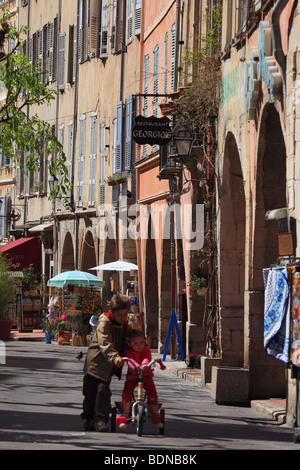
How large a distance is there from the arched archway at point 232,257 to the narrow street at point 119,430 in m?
0.90

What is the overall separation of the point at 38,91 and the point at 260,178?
25.6 ft

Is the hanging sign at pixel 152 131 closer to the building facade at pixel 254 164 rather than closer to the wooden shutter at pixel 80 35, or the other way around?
the building facade at pixel 254 164

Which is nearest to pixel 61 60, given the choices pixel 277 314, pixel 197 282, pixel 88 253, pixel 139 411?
pixel 88 253

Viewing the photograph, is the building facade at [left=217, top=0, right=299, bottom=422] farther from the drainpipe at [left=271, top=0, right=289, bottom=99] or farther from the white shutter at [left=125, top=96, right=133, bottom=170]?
the white shutter at [left=125, top=96, right=133, bottom=170]

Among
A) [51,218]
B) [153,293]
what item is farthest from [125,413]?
[51,218]

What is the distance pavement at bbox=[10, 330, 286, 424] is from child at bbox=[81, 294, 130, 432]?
3018mm

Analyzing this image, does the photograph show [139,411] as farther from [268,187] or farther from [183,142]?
[183,142]

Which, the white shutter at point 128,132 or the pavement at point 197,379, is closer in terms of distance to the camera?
the pavement at point 197,379

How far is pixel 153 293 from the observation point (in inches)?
1205

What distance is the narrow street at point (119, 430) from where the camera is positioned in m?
10.3

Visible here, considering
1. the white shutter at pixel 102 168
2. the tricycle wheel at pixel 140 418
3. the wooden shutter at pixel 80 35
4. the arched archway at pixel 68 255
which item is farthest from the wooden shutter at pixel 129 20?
the tricycle wheel at pixel 140 418

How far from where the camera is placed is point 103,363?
443 inches
